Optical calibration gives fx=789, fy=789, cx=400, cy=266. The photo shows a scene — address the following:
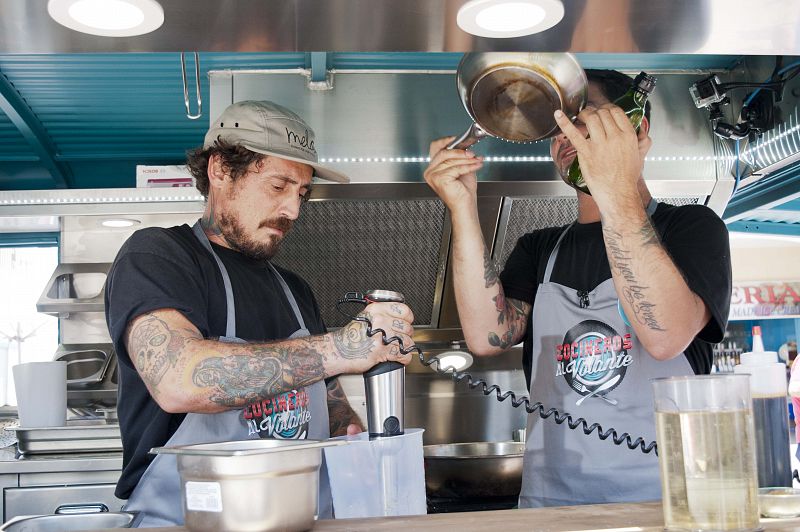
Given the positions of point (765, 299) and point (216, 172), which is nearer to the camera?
point (216, 172)

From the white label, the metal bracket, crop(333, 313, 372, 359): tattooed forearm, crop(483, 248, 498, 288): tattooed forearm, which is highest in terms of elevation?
the metal bracket

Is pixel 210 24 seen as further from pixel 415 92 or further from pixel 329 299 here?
pixel 329 299

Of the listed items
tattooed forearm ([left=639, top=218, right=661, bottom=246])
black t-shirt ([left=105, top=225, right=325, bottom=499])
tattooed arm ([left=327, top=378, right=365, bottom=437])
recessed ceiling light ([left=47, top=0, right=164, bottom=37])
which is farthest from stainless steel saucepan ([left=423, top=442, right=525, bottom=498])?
recessed ceiling light ([left=47, top=0, right=164, bottom=37])

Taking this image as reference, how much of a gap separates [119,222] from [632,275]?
2901 mm

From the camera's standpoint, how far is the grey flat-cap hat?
6.60 feet

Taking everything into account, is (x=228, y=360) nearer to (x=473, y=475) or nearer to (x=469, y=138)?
(x=469, y=138)

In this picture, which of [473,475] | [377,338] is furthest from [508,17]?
[473,475]

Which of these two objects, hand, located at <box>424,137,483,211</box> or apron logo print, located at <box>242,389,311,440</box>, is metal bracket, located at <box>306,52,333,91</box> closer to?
hand, located at <box>424,137,483,211</box>

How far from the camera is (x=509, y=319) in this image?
206 centimetres

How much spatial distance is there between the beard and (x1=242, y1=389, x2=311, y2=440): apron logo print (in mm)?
399

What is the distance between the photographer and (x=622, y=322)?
182 cm

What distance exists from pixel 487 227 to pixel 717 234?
5.66ft

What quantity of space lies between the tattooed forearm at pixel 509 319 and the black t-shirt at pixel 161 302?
533mm

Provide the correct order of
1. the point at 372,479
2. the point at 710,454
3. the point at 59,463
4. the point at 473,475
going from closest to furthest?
the point at 710,454 < the point at 372,479 < the point at 473,475 < the point at 59,463
